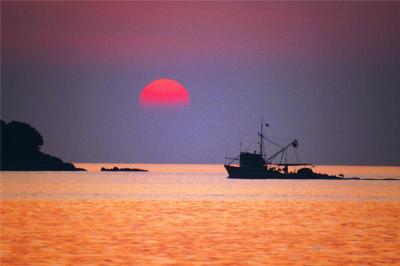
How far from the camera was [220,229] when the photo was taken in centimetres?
3122

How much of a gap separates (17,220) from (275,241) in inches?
585

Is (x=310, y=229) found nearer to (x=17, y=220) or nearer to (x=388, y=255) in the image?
(x=388, y=255)

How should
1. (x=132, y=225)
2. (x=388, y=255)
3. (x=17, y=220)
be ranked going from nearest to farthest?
(x=388, y=255), (x=132, y=225), (x=17, y=220)

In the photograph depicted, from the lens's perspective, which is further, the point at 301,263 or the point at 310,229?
the point at 310,229

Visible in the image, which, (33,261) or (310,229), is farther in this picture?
(310,229)

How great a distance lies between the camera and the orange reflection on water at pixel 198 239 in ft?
70.9

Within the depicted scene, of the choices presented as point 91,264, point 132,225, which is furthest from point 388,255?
point 132,225

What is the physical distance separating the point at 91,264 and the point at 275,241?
8764 millimetres

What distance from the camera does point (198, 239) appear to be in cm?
2706

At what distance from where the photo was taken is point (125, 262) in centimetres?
2084

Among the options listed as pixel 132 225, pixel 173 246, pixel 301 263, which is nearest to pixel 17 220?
pixel 132 225

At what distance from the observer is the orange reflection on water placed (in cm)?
2162

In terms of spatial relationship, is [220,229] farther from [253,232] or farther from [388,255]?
[388,255]

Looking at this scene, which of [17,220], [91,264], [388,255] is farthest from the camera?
[17,220]
